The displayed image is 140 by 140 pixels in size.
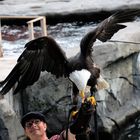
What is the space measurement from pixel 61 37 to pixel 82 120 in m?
6.99

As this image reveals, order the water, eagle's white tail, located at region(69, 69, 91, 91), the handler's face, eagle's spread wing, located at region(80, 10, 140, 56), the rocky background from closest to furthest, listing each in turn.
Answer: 1. the handler's face
2. eagle's white tail, located at region(69, 69, 91, 91)
3. eagle's spread wing, located at region(80, 10, 140, 56)
4. the rocky background
5. the water

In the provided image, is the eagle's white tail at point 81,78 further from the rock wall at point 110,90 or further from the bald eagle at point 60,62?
the rock wall at point 110,90

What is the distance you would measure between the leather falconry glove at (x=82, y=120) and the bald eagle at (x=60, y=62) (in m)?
0.47

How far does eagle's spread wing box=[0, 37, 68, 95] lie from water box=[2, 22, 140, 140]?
365cm

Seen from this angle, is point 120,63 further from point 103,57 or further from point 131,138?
point 131,138

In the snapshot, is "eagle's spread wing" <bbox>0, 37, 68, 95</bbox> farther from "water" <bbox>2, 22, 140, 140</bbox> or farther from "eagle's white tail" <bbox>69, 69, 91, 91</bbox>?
"water" <bbox>2, 22, 140, 140</bbox>

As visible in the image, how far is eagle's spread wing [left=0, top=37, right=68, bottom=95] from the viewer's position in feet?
10.7

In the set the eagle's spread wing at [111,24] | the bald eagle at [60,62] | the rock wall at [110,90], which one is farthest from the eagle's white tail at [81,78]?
the rock wall at [110,90]

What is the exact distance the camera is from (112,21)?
3.75 m

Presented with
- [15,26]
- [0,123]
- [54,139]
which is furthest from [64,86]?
[15,26]

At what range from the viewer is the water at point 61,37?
736 cm

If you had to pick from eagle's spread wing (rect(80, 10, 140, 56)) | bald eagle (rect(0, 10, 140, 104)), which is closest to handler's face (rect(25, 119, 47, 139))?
bald eagle (rect(0, 10, 140, 104))

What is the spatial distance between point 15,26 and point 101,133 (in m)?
4.90

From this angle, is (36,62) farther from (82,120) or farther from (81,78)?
(82,120)
